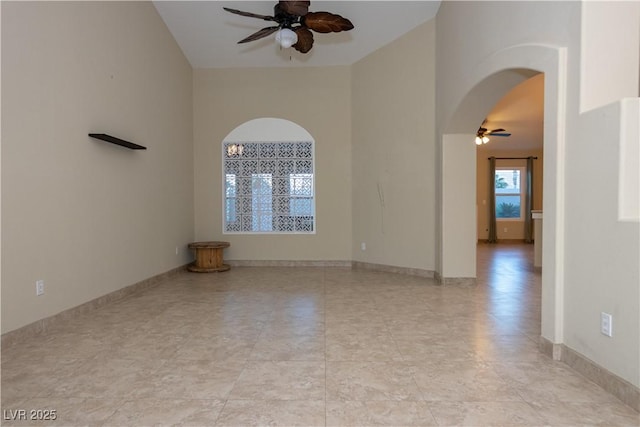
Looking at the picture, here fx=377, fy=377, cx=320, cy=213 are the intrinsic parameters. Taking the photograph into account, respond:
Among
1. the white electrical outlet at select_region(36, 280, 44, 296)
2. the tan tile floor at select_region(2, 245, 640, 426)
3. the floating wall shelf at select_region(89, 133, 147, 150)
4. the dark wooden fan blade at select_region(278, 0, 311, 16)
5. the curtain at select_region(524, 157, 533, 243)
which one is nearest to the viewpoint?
the tan tile floor at select_region(2, 245, 640, 426)

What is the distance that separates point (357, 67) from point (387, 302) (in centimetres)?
412

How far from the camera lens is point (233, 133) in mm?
6723

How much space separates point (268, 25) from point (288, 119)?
160 cm

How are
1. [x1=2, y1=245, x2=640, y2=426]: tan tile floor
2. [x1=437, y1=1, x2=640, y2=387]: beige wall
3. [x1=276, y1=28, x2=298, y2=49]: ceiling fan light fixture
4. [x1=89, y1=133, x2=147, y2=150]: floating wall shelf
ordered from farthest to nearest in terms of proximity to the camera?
1. [x1=276, y1=28, x2=298, y2=49]: ceiling fan light fixture
2. [x1=89, y1=133, x2=147, y2=150]: floating wall shelf
3. [x1=437, y1=1, x2=640, y2=387]: beige wall
4. [x1=2, y1=245, x2=640, y2=426]: tan tile floor

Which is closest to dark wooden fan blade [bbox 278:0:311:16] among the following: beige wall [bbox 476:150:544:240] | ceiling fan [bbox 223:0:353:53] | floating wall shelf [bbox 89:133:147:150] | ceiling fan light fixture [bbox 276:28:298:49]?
ceiling fan [bbox 223:0:353:53]

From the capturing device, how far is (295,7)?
374cm

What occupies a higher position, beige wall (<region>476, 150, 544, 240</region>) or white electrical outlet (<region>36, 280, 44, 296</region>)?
beige wall (<region>476, 150, 544, 240</region>)

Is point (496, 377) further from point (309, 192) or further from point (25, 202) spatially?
point (309, 192)

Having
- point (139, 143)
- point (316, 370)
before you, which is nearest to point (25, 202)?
point (139, 143)

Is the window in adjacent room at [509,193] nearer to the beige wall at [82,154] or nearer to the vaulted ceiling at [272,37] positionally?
the vaulted ceiling at [272,37]

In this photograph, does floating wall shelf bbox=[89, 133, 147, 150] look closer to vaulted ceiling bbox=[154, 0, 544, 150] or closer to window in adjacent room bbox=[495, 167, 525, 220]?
vaulted ceiling bbox=[154, 0, 544, 150]

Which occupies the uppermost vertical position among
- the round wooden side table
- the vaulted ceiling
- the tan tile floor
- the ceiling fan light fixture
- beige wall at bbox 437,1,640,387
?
the vaulted ceiling

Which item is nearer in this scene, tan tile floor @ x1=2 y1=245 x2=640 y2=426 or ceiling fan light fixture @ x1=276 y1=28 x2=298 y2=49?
tan tile floor @ x1=2 y1=245 x2=640 y2=426

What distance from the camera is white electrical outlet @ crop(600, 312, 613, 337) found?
6.84 ft
